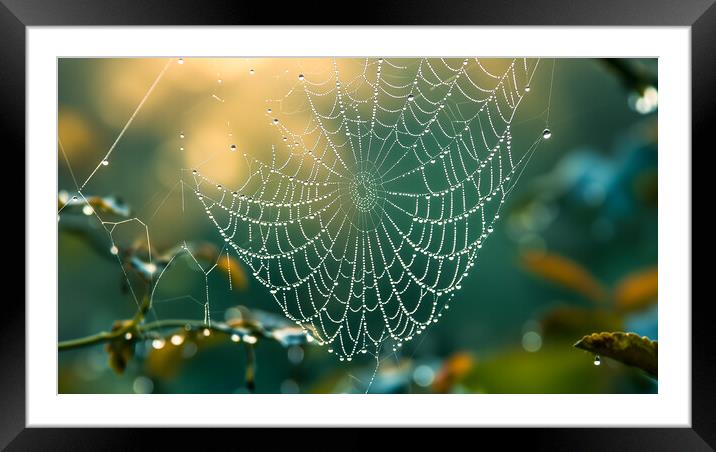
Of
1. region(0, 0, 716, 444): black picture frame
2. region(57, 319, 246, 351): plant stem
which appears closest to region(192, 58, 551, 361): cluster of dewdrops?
region(57, 319, 246, 351): plant stem

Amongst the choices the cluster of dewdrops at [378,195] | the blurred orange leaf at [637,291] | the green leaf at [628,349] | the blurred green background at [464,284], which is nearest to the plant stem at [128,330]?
the blurred green background at [464,284]

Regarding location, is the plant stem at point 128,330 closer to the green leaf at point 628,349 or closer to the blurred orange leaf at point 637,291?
the green leaf at point 628,349

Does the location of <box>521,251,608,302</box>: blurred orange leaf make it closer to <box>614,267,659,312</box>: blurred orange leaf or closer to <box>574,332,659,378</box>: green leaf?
<box>614,267,659,312</box>: blurred orange leaf
